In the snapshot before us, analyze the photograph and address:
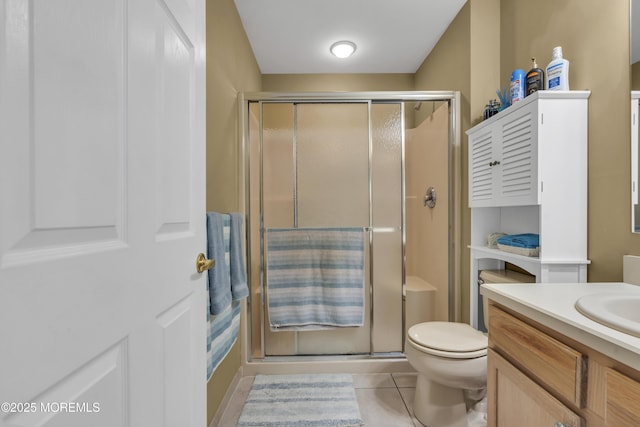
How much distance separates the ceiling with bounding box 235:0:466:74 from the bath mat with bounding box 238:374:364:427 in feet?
8.38

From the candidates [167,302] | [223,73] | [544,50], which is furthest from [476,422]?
[223,73]

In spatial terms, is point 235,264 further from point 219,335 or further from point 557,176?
point 557,176

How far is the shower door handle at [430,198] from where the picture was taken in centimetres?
233

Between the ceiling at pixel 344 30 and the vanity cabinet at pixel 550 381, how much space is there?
6.66ft

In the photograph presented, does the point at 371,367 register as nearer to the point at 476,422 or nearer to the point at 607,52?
the point at 476,422

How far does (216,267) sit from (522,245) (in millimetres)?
1457

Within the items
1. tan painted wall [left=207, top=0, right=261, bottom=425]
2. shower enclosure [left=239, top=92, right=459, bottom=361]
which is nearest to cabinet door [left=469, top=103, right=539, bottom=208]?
shower enclosure [left=239, top=92, right=459, bottom=361]

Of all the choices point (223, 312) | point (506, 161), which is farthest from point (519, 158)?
point (223, 312)

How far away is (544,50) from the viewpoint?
1565 millimetres

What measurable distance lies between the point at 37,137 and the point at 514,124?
173cm

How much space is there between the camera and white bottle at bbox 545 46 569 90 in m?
1.31

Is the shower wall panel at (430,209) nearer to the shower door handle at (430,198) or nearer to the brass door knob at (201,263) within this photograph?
the shower door handle at (430,198)

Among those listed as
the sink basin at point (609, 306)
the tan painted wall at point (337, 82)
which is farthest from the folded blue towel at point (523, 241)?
the tan painted wall at point (337, 82)

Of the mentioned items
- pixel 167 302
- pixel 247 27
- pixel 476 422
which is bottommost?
pixel 476 422
